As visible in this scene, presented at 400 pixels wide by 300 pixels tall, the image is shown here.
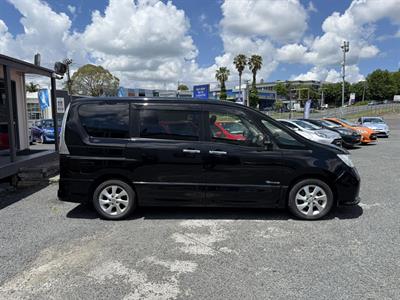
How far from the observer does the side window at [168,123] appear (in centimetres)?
472

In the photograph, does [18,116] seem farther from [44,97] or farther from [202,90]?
[44,97]

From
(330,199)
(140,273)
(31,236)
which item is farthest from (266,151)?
(31,236)

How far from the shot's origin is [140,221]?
478cm

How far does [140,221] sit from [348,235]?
302cm

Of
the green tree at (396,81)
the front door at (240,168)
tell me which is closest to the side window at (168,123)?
the front door at (240,168)

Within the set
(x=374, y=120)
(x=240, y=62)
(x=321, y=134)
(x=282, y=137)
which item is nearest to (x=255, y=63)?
(x=240, y=62)

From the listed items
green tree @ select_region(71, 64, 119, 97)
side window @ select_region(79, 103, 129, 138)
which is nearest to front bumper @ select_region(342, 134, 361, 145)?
side window @ select_region(79, 103, 129, 138)

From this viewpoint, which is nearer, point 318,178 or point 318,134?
point 318,178

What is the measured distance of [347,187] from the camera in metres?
4.70

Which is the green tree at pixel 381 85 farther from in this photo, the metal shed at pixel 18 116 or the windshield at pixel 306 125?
the metal shed at pixel 18 116

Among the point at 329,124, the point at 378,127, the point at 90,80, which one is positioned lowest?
the point at 378,127

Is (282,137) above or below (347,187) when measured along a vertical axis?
above

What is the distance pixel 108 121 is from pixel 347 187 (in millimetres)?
3839

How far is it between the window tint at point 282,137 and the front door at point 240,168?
159 millimetres
